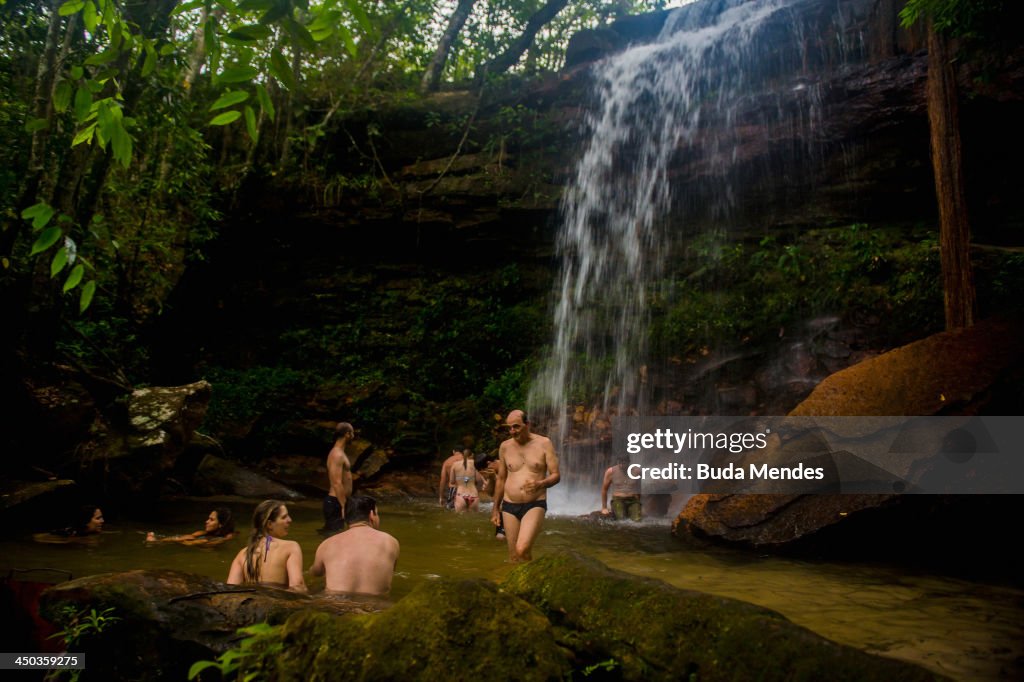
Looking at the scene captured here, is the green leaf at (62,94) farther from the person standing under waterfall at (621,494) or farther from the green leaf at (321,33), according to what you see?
the person standing under waterfall at (621,494)

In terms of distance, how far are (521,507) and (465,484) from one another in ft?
17.6

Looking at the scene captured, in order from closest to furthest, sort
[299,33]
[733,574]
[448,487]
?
1. [299,33]
2. [733,574]
3. [448,487]

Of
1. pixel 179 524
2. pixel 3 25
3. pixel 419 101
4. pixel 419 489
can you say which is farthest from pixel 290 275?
pixel 179 524

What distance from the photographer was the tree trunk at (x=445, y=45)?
17.4 meters

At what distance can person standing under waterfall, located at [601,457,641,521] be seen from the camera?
32.7 feet

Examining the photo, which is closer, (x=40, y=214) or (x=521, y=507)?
(x=40, y=214)

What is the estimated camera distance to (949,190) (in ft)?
32.4

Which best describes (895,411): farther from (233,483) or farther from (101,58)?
(233,483)

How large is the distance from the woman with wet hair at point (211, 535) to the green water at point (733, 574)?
14 centimetres

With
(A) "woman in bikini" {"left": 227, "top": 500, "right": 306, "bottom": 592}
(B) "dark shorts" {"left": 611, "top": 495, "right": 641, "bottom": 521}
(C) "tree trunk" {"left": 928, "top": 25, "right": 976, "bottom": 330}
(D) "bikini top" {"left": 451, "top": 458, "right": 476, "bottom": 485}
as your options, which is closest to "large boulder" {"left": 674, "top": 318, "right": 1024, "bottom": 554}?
(C) "tree trunk" {"left": 928, "top": 25, "right": 976, "bottom": 330}

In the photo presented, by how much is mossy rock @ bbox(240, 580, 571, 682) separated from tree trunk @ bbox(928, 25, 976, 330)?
9.66 metres

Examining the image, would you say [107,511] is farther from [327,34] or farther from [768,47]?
[768,47]

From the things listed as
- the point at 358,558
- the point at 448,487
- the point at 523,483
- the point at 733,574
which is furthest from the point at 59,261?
the point at 448,487

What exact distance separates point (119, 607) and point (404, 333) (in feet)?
42.4
